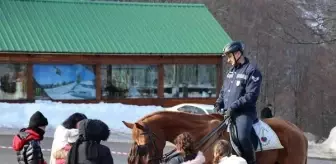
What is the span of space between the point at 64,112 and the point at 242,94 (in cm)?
1774

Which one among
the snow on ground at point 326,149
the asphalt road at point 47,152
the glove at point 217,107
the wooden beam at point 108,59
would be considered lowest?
the snow on ground at point 326,149

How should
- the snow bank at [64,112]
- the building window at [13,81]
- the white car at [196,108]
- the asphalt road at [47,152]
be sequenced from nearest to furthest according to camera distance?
the asphalt road at [47,152], the white car at [196,108], the snow bank at [64,112], the building window at [13,81]

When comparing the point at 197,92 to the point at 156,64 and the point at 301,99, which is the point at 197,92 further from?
the point at 301,99

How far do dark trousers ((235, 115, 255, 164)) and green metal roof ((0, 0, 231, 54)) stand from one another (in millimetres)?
19246

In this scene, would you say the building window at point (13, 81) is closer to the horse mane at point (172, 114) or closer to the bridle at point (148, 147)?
the horse mane at point (172, 114)

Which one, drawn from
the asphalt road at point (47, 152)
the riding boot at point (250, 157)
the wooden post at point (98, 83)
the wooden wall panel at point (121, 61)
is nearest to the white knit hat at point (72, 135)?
the riding boot at point (250, 157)

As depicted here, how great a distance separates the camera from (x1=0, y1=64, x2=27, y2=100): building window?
2648 cm

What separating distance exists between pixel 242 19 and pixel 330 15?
38.1m

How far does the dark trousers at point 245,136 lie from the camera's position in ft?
26.0

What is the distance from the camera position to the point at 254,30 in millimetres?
61562

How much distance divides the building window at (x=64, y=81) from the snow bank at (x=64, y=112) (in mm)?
856

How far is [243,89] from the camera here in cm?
819

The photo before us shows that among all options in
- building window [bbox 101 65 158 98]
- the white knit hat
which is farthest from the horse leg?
building window [bbox 101 65 158 98]

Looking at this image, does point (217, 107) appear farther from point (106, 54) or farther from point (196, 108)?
point (106, 54)
